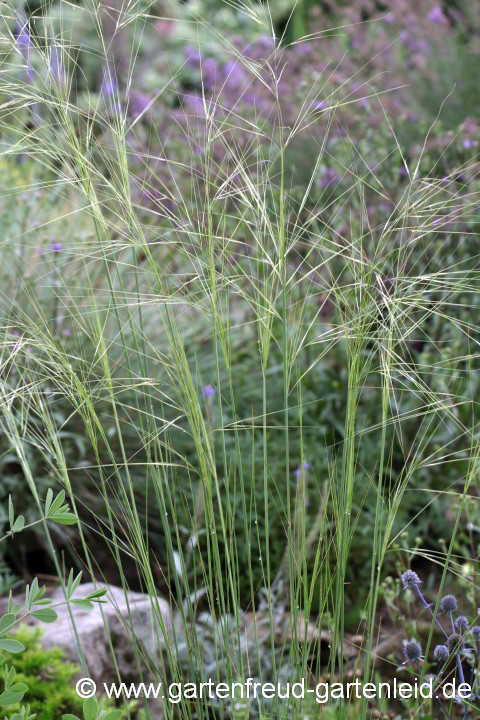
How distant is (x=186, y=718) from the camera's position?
1.41 metres

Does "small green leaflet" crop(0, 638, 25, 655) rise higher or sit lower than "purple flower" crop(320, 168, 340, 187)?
lower

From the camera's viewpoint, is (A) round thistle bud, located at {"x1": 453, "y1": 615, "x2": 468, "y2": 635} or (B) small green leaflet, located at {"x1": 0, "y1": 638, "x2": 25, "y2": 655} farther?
(A) round thistle bud, located at {"x1": 453, "y1": 615, "x2": 468, "y2": 635}

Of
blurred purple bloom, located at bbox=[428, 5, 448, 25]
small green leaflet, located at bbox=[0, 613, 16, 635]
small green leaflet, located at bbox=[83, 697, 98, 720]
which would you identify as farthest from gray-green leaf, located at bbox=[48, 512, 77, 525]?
blurred purple bloom, located at bbox=[428, 5, 448, 25]

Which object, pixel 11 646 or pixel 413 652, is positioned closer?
pixel 11 646

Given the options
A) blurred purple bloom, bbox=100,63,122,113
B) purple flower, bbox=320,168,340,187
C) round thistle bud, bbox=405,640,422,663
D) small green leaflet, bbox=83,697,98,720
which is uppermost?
blurred purple bloom, bbox=100,63,122,113

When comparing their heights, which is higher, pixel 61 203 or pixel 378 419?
pixel 61 203

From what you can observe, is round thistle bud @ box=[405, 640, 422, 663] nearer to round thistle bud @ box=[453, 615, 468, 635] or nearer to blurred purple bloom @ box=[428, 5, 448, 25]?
round thistle bud @ box=[453, 615, 468, 635]

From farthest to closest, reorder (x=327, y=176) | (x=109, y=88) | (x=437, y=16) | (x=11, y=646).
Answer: (x=437, y=16) < (x=327, y=176) < (x=109, y=88) < (x=11, y=646)

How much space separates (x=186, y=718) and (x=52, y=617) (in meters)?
0.30

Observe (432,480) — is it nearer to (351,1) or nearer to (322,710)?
(322,710)

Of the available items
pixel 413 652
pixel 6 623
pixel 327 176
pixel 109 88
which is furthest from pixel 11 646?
pixel 327 176

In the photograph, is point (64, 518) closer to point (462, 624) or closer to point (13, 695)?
point (13, 695)

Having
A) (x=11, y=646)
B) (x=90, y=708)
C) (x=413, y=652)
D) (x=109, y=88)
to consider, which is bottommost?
(x=413, y=652)

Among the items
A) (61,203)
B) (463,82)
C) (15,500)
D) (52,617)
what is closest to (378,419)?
(15,500)
